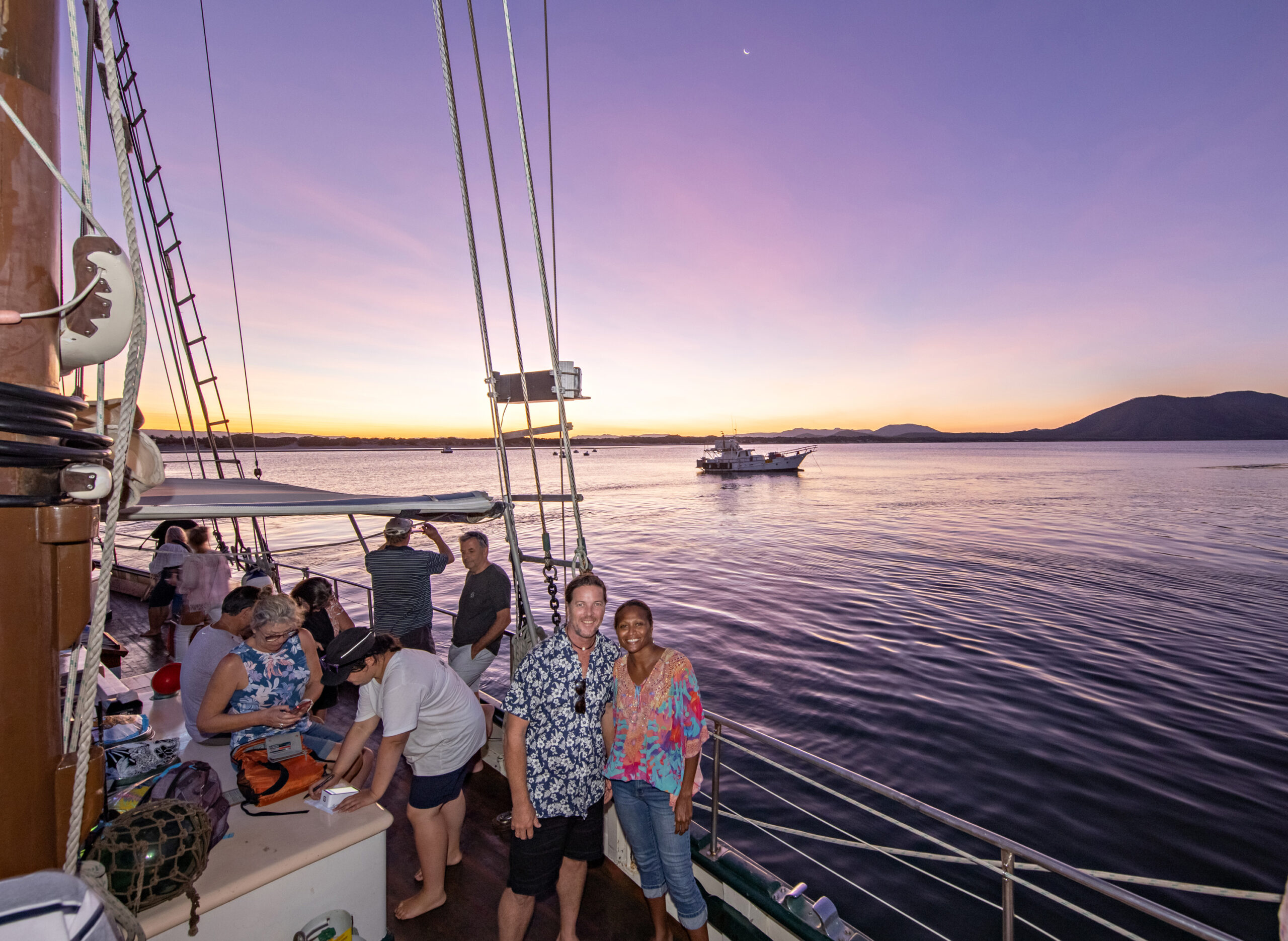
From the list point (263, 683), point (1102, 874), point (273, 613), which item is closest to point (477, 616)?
point (263, 683)

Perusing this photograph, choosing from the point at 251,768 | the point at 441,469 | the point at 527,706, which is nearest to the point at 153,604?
the point at 251,768

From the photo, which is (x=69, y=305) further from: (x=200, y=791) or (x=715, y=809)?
(x=715, y=809)

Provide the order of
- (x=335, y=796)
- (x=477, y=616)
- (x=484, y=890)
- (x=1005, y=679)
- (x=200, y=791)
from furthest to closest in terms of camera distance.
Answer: (x=1005, y=679) < (x=477, y=616) < (x=484, y=890) < (x=335, y=796) < (x=200, y=791)

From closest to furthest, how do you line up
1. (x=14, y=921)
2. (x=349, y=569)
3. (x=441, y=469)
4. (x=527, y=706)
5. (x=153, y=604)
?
(x=14, y=921) < (x=527, y=706) < (x=153, y=604) < (x=349, y=569) < (x=441, y=469)

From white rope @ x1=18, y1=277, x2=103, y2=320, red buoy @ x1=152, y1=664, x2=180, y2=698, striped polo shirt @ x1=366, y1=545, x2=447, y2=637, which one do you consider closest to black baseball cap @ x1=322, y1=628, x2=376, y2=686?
white rope @ x1=18, y1=277, x2=103, y2=320

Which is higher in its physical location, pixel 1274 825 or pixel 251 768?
pixel 251 768

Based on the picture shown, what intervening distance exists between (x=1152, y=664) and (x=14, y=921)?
17972 millimetres

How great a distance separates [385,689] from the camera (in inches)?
124

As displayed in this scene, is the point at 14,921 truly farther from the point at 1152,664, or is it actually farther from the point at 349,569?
the point at 349,569

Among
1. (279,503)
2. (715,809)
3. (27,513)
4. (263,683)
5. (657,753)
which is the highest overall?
(27,513)

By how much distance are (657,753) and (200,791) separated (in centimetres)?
221

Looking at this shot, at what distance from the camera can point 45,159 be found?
135cm

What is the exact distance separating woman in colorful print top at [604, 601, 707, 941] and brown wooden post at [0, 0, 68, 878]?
2090 mm

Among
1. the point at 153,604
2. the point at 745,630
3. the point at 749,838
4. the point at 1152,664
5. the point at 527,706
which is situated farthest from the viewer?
the point at 745,630
